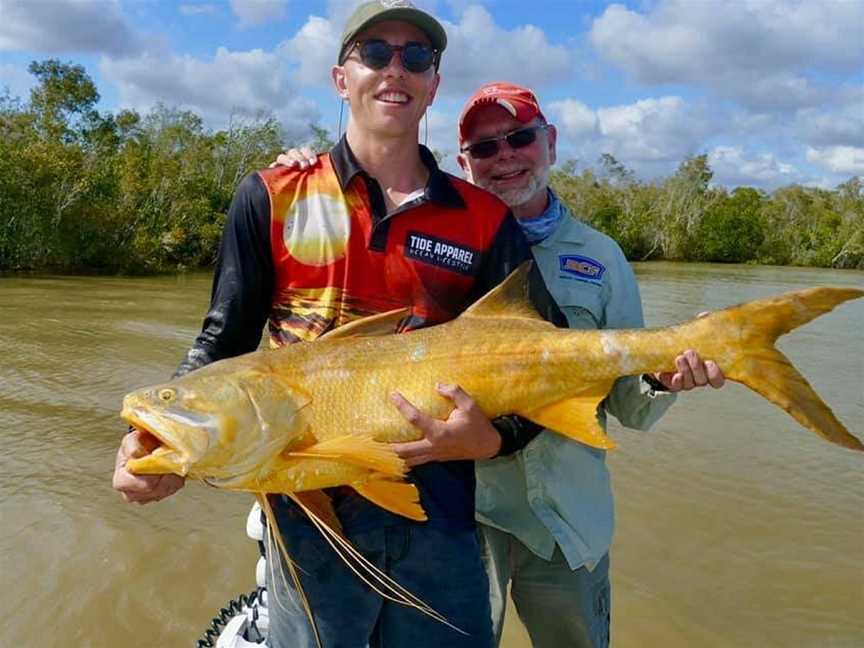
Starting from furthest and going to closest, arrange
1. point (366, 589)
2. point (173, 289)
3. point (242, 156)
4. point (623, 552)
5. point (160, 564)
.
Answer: point (242, 156)
point (173, 289)
point (623, 552)
point (160, 564)
point (366, 589)

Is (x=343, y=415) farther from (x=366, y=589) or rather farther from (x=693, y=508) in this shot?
(x=693, y=508)

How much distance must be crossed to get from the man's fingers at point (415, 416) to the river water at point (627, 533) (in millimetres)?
3237

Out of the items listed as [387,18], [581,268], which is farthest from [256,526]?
[387,18]

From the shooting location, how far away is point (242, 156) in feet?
171

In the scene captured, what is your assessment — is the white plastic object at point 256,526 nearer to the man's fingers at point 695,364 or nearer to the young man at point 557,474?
the young man at point 557,474

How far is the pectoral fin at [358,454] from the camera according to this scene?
236cm

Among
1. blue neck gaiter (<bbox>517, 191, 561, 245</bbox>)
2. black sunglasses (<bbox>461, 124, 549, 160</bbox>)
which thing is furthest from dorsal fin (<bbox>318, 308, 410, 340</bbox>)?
black sunglasses (<bbox>461, 124, 549, 160</bbox>)

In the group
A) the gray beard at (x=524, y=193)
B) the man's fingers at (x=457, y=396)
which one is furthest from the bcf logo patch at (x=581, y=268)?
the man's fingers at (x=457, y=396)

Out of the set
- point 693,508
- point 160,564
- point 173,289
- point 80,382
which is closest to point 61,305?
point 173,289

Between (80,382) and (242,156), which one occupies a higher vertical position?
(242,156)

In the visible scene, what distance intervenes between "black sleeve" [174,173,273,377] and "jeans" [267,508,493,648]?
2.27ft

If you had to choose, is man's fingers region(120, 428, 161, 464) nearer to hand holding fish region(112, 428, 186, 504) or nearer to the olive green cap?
hand holding fish region(112, 428, 186, 504)

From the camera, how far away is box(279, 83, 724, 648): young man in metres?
3.48

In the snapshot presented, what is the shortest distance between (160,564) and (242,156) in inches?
1957
